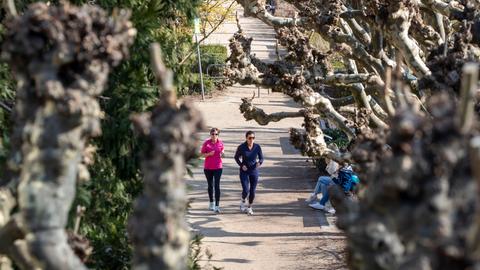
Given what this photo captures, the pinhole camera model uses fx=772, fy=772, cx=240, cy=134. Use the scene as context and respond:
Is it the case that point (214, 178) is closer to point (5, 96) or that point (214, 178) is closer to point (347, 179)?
point (347, 179)

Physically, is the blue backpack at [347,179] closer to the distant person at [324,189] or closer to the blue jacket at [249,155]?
the distant person at [324,189]

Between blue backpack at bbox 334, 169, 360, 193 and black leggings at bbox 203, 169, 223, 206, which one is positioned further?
black leggings at bbox 203, 169, 223, 206

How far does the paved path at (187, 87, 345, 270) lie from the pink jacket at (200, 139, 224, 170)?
657 millimetres

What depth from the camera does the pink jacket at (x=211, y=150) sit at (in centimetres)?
1370

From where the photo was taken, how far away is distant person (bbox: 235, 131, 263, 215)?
13.9 metres

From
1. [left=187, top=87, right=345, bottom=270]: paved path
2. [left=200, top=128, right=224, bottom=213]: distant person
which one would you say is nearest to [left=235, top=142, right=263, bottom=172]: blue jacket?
[left=200, top=128, right=224, bottom=213]: distant person

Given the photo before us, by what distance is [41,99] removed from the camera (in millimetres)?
3844

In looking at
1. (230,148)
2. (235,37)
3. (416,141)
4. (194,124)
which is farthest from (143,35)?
(230,148)

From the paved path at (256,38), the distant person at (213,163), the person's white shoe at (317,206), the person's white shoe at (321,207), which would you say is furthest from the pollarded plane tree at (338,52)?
the paved path at (256,38)

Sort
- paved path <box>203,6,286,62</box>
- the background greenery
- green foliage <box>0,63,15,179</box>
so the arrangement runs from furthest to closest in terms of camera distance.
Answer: paved path <box>203,6,286,62</box> → the background greenery → green foliage <box>0,63,15,179</box>

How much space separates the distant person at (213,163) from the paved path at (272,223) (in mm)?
313

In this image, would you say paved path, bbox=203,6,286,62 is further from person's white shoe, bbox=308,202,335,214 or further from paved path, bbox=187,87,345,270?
person's white shoe, bbox=308,202,335,214

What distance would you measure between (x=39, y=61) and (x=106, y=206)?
502 centimetres

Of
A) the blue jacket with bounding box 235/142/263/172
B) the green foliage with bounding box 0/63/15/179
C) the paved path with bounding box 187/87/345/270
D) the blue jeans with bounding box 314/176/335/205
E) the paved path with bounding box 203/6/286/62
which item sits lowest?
the paved path with bounding box 187/87/345/270
